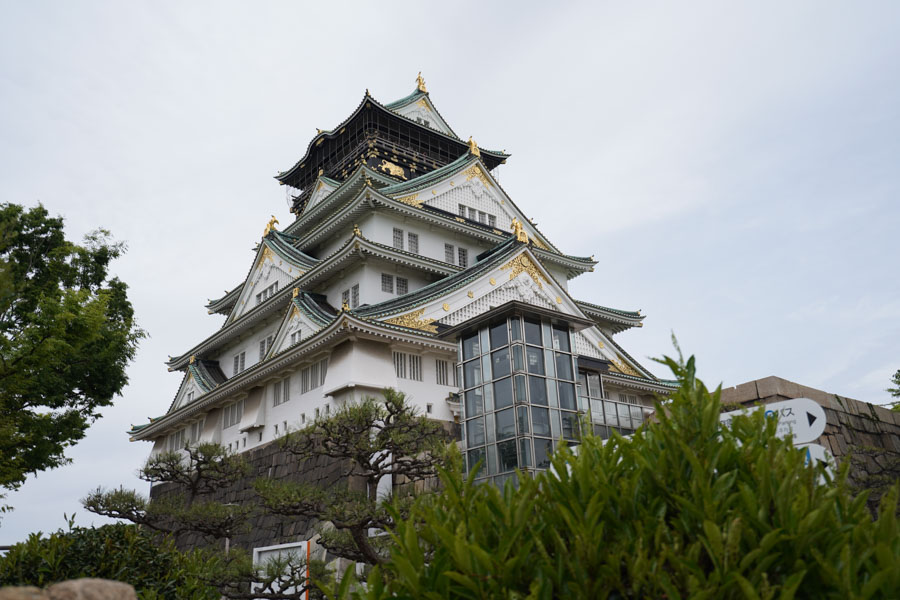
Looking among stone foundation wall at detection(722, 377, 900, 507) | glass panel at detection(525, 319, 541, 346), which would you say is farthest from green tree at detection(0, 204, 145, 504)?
stone foundation wall at detection(722, 377, 900, 507)

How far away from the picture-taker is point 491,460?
1708 centimetres

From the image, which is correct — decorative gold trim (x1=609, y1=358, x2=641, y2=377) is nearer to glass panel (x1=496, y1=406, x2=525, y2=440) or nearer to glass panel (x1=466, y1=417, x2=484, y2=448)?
glass panel (x1=466, y1=417, x2=484, y2=448)

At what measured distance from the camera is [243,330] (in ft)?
106

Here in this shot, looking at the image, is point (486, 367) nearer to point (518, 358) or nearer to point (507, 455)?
point (518, 358)

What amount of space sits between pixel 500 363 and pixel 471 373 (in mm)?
1180

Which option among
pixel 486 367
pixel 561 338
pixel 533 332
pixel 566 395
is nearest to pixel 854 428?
pixel 566 395

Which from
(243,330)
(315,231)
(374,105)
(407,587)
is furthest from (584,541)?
(374,105)

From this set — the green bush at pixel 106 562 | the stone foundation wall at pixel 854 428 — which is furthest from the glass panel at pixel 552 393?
the green bush at pixel 106 562

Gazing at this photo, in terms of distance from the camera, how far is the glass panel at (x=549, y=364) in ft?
58.8

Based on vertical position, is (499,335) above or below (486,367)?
above

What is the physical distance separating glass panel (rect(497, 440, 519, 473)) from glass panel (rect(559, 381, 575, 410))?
76.9 inches

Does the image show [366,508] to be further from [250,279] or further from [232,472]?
[250,279]

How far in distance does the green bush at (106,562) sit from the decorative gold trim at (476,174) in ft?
79.8

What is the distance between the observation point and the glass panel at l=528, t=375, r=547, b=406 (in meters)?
17.2
